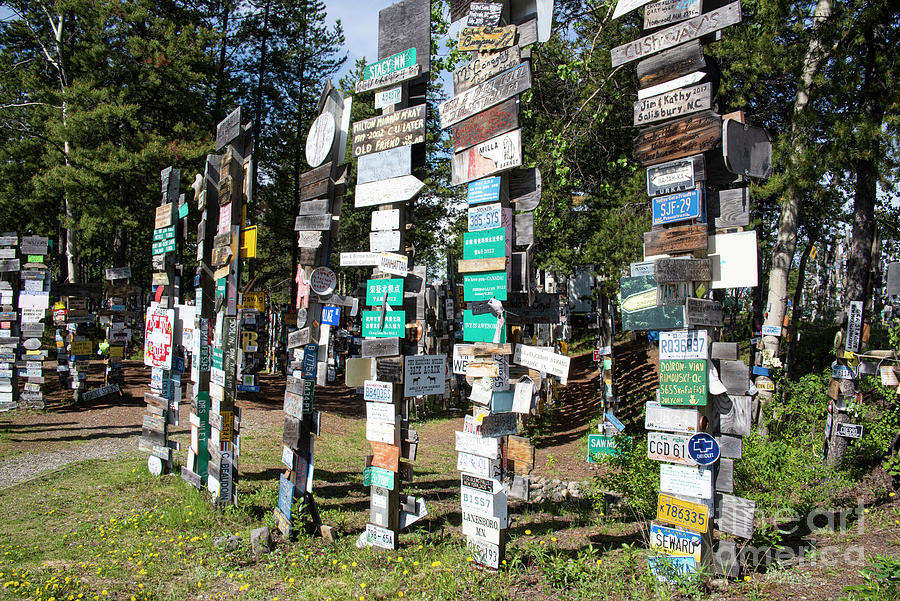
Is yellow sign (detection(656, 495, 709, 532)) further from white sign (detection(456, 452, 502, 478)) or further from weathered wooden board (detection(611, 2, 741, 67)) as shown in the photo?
weathered wooden board (detection(611, 2, 741, 67))

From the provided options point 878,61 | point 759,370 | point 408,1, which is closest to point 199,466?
point 408,1

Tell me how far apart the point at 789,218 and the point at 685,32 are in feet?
22.4

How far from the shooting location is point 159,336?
342 inches

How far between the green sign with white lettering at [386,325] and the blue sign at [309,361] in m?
0.69

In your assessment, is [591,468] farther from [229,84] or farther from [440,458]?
[229,84]

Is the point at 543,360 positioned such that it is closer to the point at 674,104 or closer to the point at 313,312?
the point at 674,104

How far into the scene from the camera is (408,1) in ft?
19.7

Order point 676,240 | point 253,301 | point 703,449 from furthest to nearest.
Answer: point 253,301 → point 676,240 → point 703,449

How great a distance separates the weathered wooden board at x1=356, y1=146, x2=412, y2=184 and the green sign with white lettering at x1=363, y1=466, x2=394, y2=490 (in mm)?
2979

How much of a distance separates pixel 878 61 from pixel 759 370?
193 inches

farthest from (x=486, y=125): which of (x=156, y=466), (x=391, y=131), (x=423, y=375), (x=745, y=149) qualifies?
(x=156, y=466)

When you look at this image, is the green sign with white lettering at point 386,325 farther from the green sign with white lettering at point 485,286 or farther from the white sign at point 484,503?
the white sign at point 484,503

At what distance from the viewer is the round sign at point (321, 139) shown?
6.50m

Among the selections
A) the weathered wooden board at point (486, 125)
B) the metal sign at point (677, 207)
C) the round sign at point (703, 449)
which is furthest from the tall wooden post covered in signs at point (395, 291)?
the round sign at point (703, 449)
